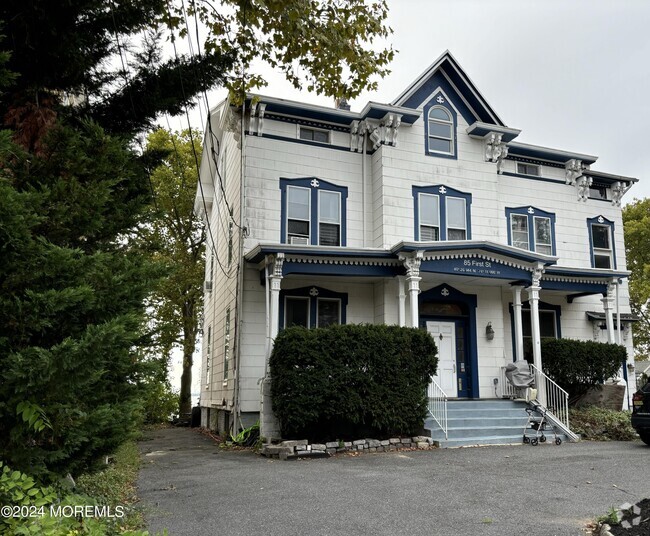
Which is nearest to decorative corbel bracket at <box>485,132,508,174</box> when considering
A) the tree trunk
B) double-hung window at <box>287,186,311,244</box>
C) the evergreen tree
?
double-hung window at <box>287,186,311,244</box>

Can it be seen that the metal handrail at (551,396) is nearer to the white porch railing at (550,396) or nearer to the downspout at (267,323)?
the white porch railing at (550,396)

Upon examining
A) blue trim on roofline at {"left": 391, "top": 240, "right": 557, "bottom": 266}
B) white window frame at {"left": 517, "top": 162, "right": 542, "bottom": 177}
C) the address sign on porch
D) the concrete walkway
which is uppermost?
white window frame at {"left": 517, "top": 162, "right": 542, "bottom": 177}

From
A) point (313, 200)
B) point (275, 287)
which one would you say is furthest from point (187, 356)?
point (275, 287)

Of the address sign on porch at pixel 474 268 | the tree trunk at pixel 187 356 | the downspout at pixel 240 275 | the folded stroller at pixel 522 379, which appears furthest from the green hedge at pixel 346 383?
the tree trunk at pixel 187 356

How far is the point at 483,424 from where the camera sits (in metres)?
12.7

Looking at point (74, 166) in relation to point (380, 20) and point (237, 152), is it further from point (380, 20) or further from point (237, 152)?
point (237, 152)

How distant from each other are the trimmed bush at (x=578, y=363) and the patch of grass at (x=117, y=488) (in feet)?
34.4

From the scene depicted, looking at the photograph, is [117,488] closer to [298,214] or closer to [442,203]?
[298,214]

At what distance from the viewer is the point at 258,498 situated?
683 cm

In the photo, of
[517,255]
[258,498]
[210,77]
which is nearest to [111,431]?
[258,498]

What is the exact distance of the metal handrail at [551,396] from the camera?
13.9 metres

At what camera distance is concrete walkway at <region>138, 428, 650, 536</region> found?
5602mm

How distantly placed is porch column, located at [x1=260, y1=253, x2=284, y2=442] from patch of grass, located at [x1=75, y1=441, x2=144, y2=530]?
3434 mm

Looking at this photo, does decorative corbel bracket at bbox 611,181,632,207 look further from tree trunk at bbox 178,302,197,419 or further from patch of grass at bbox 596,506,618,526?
tree trunk at bbox 178,302,197,419
